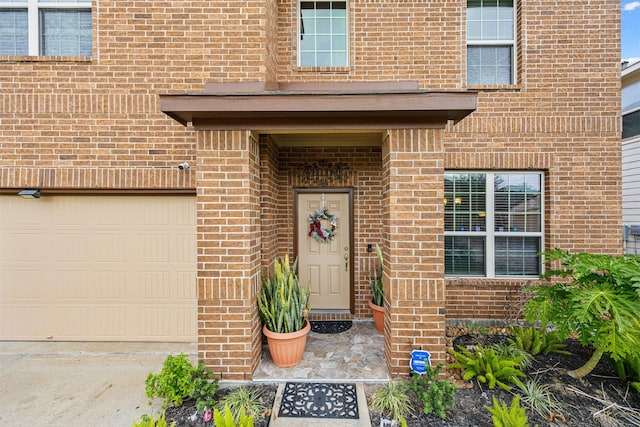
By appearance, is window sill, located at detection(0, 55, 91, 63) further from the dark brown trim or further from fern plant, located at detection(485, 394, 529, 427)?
fern plant, located at detection(485, 394, 529, 427)

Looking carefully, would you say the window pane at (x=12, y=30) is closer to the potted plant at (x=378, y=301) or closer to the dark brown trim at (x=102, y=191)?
the dark brown trim at (x=102, y=191)

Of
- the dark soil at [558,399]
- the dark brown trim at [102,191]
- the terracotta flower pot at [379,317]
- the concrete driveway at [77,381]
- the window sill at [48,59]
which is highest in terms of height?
the window sill at [48,59]

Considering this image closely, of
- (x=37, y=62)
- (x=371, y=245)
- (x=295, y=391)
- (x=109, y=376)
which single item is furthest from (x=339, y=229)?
(x=37, y=62)

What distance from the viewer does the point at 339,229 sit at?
191 inches

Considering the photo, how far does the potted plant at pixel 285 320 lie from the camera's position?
335 cm

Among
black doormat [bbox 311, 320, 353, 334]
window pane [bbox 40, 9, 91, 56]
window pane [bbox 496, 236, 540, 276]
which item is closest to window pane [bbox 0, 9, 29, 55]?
window pane [bbox 40, 9, 91, 56]

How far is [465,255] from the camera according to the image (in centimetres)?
479

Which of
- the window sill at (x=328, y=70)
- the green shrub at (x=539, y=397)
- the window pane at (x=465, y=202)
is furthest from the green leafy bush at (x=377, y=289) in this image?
the window sill at (x=328, y=70)

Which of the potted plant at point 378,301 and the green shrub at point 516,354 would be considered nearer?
the green shrub at point 516,354

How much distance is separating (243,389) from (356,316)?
224 centimetres

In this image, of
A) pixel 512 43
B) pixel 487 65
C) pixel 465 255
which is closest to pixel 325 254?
pixel 465 255

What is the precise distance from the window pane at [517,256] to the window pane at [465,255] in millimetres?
254

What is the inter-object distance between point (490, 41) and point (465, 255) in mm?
3471

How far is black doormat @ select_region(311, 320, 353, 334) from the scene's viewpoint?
437 centimetres
